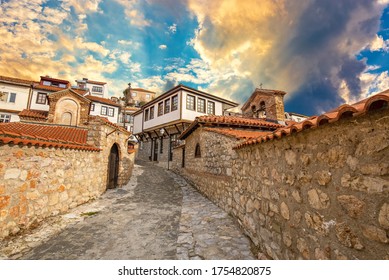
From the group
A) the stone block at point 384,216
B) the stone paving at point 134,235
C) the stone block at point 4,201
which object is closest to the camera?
the stone block at point 384,216

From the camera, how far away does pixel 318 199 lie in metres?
2.04

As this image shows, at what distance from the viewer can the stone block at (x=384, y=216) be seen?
4.51 feet

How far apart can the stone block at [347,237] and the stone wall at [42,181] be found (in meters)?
5.67

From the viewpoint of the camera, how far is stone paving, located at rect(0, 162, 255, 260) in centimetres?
334

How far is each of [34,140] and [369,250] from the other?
6336 mm

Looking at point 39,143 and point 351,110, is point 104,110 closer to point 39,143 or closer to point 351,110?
point 39,143

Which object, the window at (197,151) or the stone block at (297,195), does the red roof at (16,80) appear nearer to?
the window at (197,151)

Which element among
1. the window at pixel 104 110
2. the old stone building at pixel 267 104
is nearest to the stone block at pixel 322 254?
the old stone building at pixel 267 104

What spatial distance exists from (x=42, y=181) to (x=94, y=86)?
136 feet

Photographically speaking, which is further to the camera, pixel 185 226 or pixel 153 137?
pixel 153 137
